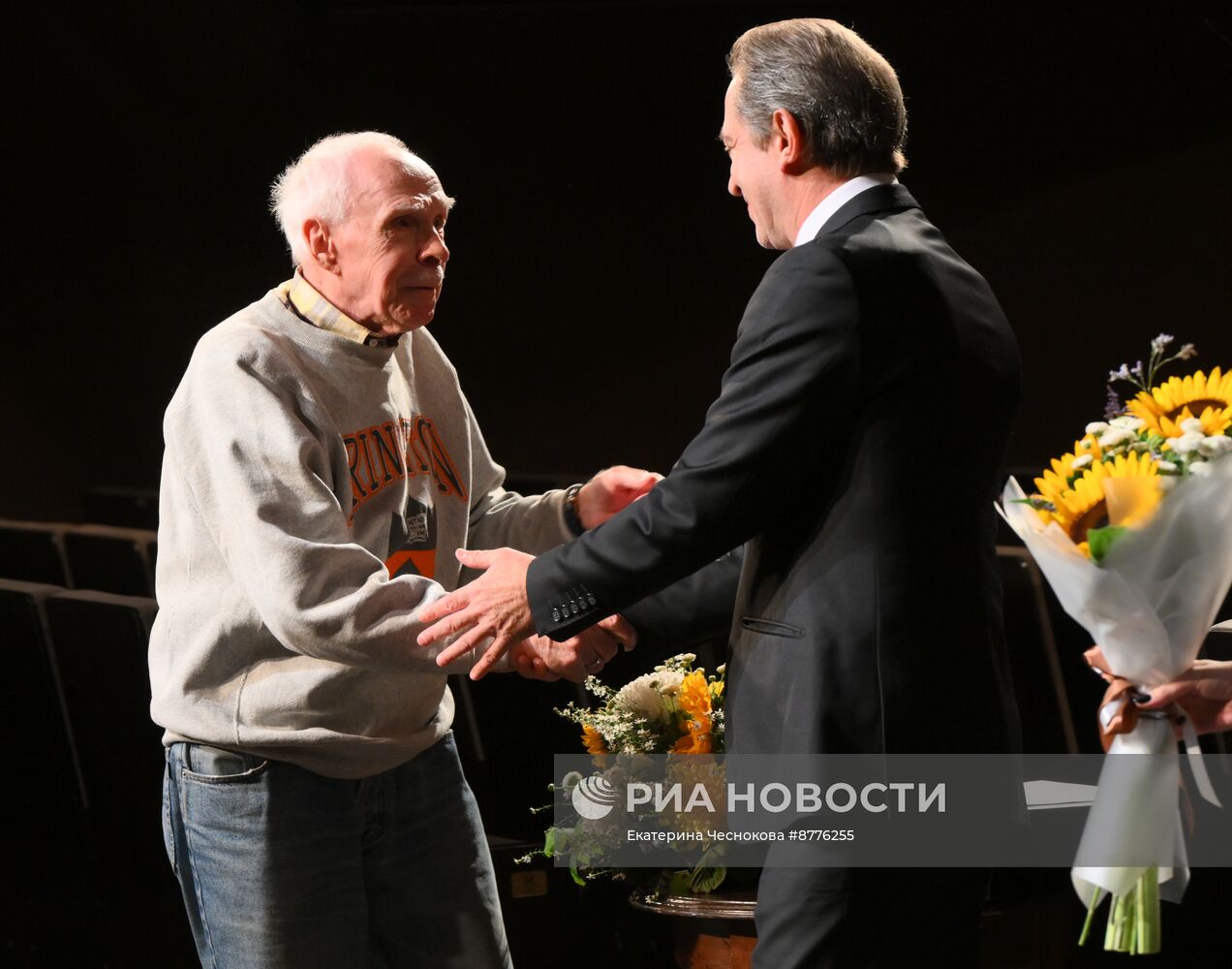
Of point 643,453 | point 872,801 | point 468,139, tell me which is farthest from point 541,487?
point 872,801

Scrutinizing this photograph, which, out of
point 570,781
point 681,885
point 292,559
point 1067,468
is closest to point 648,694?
point 570,781

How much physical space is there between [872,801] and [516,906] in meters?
1.68

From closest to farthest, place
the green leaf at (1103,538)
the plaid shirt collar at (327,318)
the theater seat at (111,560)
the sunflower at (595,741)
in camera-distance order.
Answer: the green leaf at (1103,538) → the plaid shirt collar at (327,318) → the sunflower at (595,741) → the theater seat at (111,560)

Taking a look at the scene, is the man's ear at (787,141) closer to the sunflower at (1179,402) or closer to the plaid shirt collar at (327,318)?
the sunflower at (1179,402)

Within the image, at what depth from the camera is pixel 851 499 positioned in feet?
5.37

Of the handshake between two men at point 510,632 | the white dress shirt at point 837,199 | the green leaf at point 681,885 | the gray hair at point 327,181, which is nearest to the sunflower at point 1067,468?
the white dress shirt at point 837,199

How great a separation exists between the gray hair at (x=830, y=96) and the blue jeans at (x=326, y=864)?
3.33 feet

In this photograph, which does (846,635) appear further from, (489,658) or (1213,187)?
(1213,187)

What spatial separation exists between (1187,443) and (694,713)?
0.94m

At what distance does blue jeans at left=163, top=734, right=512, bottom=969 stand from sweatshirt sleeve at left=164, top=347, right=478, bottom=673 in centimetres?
21

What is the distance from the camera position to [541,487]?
18.8 ft

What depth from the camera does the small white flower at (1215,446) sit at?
1.56 metres

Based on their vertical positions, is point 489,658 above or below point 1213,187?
below

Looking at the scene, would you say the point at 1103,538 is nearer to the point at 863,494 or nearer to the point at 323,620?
the point at 863,494
